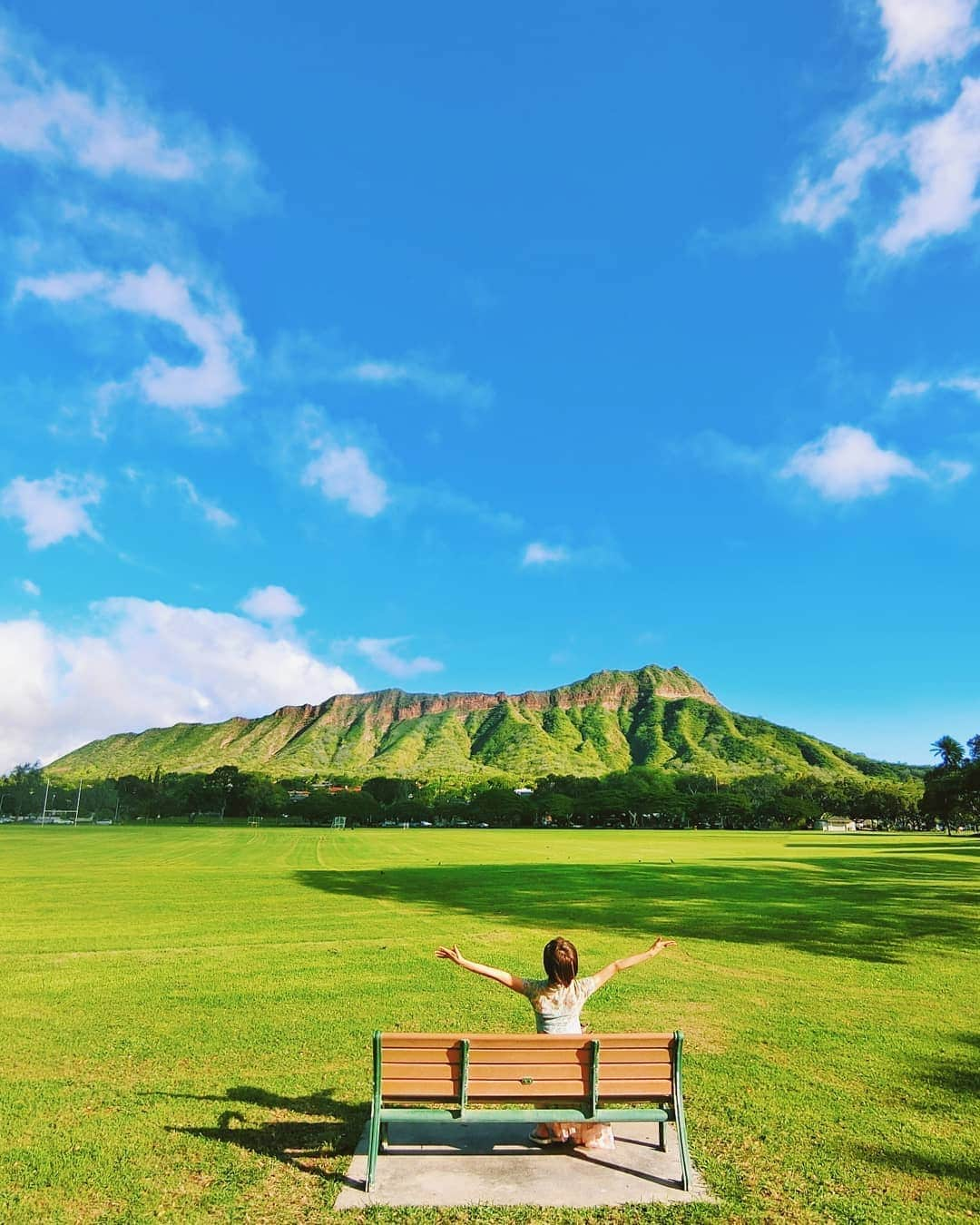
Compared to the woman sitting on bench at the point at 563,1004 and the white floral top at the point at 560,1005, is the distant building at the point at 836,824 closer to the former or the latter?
the woman sitting on bench at the point at 563,1004

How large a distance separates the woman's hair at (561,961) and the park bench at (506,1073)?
702 mm

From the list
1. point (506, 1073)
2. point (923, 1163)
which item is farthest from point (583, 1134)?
point (923, 1163)

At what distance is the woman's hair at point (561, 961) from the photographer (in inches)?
273

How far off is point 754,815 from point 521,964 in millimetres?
150433

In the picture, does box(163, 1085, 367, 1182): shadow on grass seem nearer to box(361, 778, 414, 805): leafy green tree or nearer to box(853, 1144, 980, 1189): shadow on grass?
box(853, 1144, 980, 1189): shadow on grass

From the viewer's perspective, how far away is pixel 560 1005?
23.0ft

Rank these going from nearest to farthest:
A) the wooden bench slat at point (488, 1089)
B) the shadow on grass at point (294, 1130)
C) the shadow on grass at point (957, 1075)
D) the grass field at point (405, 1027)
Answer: the wooden bench slat at point (488, 1089) < the grass field at point (405, 1027) < the shadow on grass at point (294, 1130) < the shadow on grass at point (957, 1075)

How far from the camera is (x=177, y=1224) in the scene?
18.8 ft

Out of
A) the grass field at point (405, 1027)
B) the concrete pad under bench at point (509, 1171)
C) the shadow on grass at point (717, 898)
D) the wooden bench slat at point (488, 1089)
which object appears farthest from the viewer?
the shadow on grass at point (717, 898)

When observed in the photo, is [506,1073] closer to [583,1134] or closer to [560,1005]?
[560,1005]

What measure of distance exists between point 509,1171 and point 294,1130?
2.29 m

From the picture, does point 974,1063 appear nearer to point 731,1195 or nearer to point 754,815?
point 731,1195

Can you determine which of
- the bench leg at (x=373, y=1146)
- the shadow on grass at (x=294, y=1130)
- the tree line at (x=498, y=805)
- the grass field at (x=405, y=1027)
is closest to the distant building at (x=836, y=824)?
the tree line at (x=498, y=805)

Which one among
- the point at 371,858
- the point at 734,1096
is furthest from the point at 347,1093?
the point at 371,858
